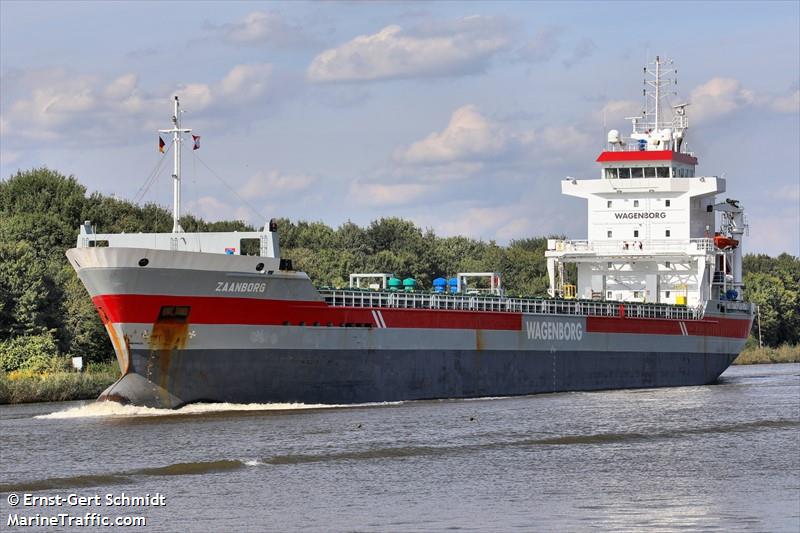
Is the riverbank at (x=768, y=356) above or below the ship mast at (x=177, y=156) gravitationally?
below

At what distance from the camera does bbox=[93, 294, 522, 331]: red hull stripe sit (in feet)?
123

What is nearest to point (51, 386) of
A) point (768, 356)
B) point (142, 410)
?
point (142, 410)

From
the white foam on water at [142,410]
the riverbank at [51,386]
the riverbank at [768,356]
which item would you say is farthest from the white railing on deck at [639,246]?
the riverbank at [768,356]

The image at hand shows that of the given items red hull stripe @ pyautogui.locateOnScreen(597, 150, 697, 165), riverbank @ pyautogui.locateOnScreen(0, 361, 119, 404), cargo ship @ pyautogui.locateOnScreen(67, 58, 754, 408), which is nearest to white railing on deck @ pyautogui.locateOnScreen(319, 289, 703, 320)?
cargo ship @ pyautogui.locateOnScreen(67, 58, 754, 408)

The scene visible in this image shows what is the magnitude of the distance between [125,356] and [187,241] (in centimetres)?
460

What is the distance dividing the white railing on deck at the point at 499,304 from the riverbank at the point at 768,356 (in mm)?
34669

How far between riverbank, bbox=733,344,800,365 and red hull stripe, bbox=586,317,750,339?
92.2 ft

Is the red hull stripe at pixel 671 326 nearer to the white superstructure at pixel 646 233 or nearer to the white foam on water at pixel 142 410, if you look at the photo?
the white superstructure at pixel 646 233

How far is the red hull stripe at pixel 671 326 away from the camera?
175ft

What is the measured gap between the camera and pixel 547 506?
916 inches

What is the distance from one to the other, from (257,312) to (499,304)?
41.6ft

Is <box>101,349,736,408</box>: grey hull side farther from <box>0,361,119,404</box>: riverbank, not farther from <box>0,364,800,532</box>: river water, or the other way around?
<box>0,361,119,404</box>: riverbank

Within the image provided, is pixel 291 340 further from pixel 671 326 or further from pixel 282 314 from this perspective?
pixel 671 326

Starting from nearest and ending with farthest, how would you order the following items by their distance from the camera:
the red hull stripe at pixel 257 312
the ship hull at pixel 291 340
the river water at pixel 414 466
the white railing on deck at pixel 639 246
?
1. the river water at pixel 414 466
2. the red hull stripe at pixel 257 312
3. the ship hull at pixel 291 340
4. the white railing on deck at pixel 639 246
